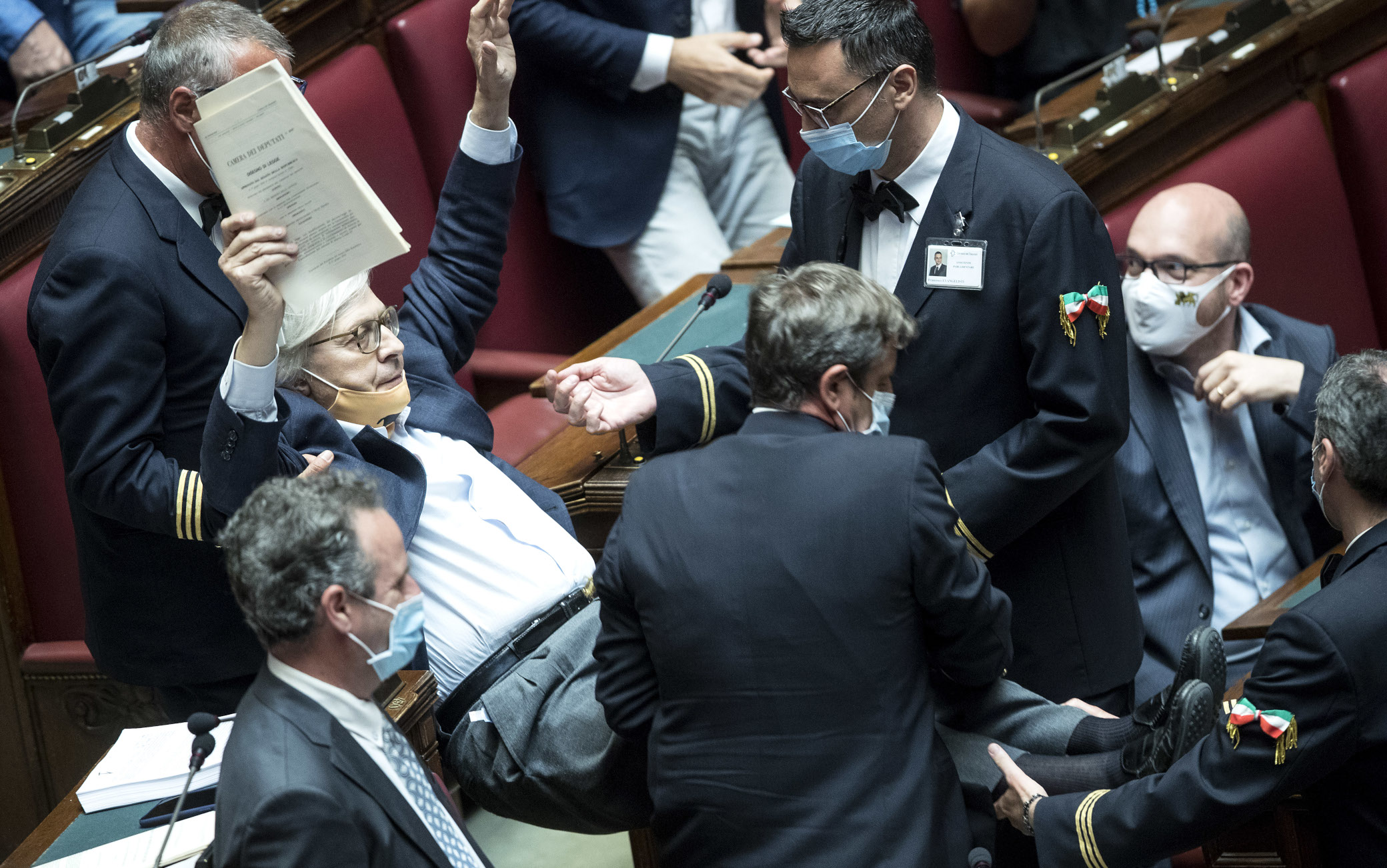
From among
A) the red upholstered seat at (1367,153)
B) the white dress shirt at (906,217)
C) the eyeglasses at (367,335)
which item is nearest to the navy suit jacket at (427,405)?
the eyeglasses at (367,335)

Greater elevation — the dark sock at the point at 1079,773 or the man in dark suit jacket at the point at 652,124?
the man in dark suit jacket at the point at 652,124

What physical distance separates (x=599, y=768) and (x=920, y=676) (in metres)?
0.50

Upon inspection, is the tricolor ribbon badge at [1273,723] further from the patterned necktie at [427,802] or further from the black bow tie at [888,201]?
the patterned necktie at [427,802]

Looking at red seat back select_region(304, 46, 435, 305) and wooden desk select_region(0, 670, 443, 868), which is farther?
red seat back select_region(304, 46, 435, 305)

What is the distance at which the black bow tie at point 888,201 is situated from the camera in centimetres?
204

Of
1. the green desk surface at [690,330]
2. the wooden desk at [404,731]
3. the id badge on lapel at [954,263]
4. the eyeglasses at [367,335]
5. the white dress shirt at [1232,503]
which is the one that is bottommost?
the white dress shirt at [1232,503]

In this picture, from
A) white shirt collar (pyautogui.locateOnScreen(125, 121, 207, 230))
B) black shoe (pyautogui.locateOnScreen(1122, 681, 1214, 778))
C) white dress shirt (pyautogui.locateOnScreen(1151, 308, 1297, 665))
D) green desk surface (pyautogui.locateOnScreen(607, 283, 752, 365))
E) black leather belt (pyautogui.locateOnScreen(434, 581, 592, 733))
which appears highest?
white shirt collar (pyautogui.locateOnScreen(125, 121, 207, 230))

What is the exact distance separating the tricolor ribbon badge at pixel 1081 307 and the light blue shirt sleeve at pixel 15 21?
2429mm

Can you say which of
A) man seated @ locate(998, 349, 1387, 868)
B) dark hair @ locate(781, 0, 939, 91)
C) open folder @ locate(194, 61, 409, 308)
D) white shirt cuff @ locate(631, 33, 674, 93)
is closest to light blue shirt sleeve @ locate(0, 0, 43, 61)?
white shirt cuff @ locate(631, 33, 674, 93)

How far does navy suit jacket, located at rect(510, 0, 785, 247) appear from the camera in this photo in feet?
10.5

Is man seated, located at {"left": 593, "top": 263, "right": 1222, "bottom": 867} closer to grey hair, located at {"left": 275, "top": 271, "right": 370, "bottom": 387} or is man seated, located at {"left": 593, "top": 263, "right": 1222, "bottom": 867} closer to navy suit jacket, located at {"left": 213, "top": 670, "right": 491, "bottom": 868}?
navy suit jacket, located at {"left": 213, "top": 670, "right": 491, "bottom": 868}

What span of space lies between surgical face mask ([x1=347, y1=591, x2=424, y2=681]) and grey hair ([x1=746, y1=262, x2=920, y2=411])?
46 centimetres

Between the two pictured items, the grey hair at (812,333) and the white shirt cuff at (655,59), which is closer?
the grey hair at (812,333)

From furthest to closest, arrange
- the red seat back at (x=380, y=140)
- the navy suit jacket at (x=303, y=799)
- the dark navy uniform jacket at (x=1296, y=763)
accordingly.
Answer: the red seat back at (x=380, y=140), the dark navy uniform jacket at (x=1296, y=763), the navy suit jacket at (x=303, y=799)
